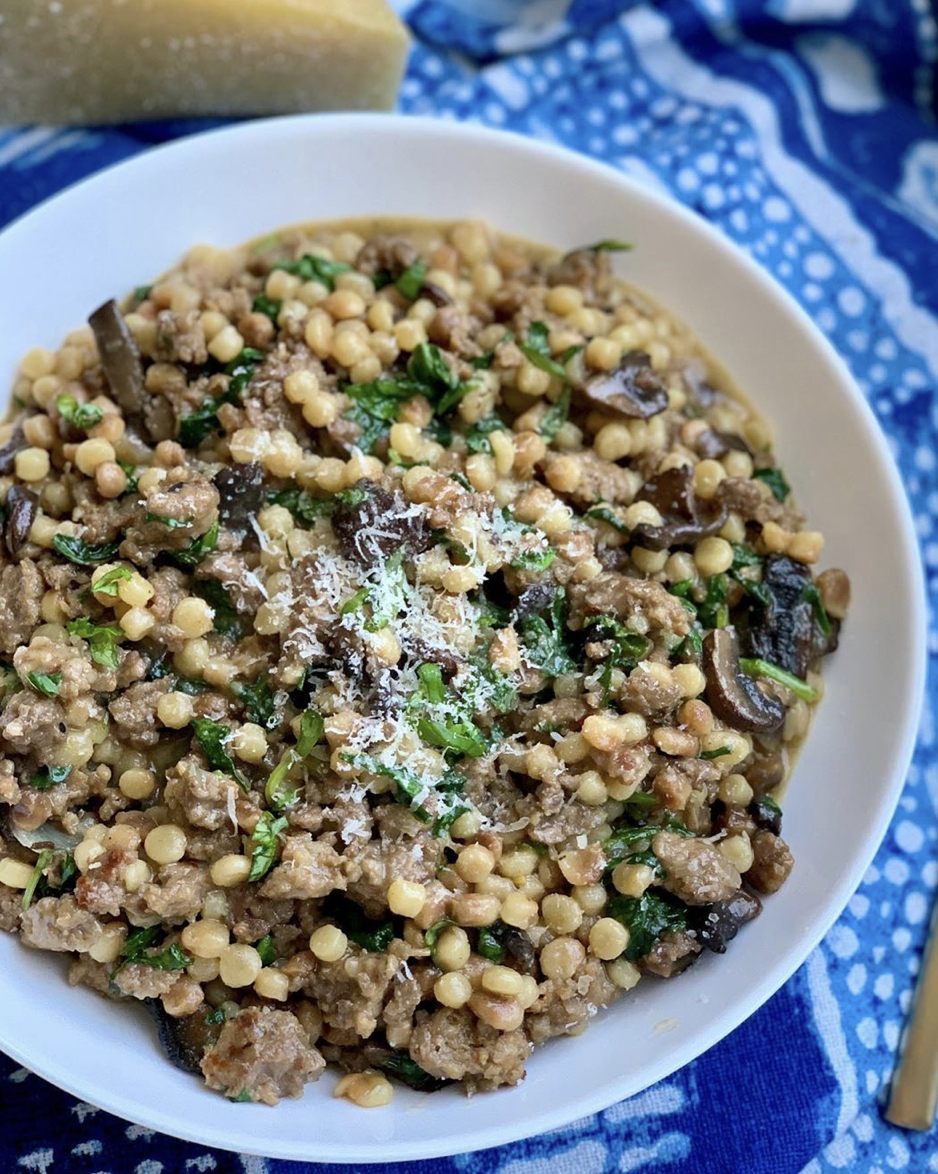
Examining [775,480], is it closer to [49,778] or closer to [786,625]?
[786,625]

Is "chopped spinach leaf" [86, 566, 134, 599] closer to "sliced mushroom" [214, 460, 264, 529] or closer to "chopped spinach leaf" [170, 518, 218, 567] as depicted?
"chopped spinach leaf" [170, 518, 218, 567]

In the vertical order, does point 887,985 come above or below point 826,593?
below

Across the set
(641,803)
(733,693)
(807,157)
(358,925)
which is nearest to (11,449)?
(358,925)

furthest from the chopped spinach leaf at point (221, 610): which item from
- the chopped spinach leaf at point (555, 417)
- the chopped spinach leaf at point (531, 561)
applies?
the chopped spinach leaf at point (555, 417)

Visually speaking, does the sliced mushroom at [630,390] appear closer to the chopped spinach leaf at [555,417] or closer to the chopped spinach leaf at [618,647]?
the chopped spinach leaf at [555,417]

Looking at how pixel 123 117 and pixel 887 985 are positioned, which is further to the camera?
pixel 123 117

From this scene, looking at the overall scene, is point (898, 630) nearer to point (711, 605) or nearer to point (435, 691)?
point (711, 605)

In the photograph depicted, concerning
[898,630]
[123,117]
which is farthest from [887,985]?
[123,117]
